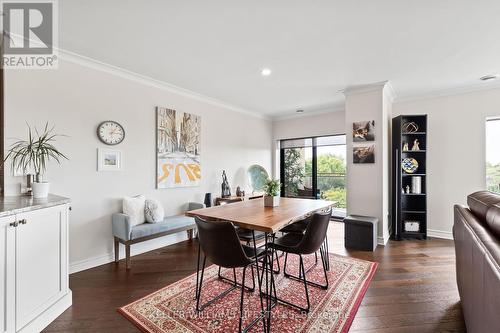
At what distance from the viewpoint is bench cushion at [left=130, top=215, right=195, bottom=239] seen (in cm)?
286

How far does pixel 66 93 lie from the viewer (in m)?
2.67

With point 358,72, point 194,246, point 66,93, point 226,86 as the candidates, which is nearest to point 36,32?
point 66,93

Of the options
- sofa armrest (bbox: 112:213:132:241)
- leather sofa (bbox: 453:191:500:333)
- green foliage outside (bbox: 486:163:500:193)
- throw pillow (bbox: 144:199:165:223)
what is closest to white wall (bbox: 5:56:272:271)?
sofa armrest (bbox: 112:213:132:241)

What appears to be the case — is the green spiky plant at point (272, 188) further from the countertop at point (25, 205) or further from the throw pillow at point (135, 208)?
the countertop at point (25, 205)

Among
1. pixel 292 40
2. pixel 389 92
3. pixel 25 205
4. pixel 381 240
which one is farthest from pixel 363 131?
pixel 25 205

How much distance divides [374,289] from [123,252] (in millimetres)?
3127

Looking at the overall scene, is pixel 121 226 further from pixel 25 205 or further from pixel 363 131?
pixel 363 131

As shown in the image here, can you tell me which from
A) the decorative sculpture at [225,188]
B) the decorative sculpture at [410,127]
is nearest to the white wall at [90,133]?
the decorative sculpture at [225,188]

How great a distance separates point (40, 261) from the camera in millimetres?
1773

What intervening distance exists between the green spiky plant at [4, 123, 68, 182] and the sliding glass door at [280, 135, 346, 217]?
4.73 m

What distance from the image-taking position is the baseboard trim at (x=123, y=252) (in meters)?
2.73

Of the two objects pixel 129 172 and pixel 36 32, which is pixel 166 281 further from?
pixel 36 32

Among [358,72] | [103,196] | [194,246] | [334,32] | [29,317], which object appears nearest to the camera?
[29,317]

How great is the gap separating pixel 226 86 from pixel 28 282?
3224 mm
